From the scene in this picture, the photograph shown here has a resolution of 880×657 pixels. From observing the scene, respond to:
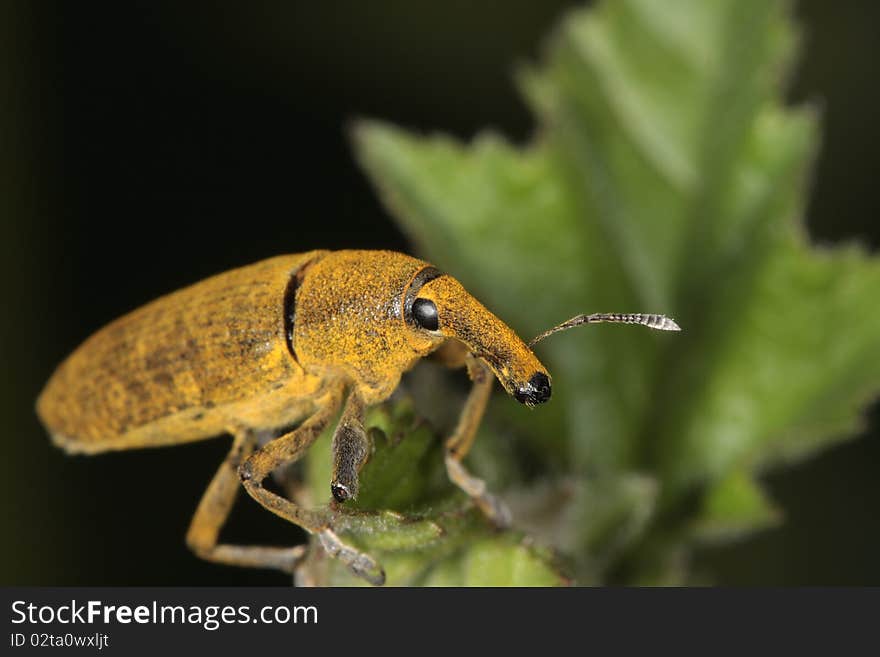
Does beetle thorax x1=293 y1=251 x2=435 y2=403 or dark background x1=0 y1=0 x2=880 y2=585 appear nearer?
beetle thorax x1=293 y1=251 x2=435 y2=403

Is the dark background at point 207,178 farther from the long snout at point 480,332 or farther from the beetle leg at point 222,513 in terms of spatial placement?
the long snout at point 480,332

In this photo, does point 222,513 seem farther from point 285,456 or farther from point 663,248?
point 663,248

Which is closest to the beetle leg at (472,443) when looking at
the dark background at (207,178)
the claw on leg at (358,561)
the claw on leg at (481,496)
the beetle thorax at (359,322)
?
the claw on leg at (481,496)

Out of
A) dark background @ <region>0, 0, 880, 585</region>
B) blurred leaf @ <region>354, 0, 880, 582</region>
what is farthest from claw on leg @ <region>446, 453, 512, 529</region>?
dark background @ <region>0, 0, 880, 585</region>

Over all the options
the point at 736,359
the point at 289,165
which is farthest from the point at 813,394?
the point at 289,165

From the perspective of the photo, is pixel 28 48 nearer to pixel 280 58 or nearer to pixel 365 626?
pixel 280 58

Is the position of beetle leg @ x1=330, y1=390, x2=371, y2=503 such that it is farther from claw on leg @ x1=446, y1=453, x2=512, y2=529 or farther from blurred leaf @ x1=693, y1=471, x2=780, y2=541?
blurred leaf @ x1=693, y1=471, x2=780, y2=541

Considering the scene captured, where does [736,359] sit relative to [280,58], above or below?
below
